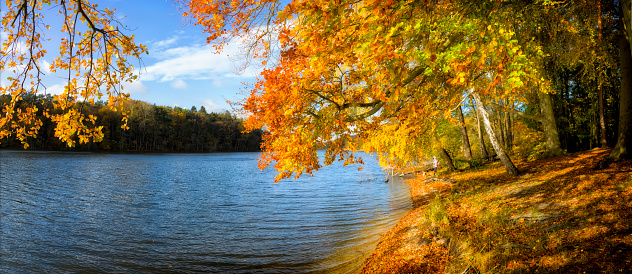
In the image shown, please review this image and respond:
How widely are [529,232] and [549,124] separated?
11.2 meters

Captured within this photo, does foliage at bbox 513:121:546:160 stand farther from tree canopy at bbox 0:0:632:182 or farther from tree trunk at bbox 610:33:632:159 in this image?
tree trunk at bbox 610:33:632:159

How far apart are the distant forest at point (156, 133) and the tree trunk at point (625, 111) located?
6038 cm

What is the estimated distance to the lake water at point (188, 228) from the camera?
8.02 meters


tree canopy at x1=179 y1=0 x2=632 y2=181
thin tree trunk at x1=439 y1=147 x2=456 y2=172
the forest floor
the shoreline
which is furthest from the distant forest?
the forest floor

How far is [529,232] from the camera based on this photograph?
584cm

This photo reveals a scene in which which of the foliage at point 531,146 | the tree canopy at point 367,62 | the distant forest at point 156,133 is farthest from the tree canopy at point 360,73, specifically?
the distant forest at point 156,133

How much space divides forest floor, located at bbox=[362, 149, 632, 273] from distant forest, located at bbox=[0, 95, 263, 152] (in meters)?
57.8

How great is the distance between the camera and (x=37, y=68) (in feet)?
16.2

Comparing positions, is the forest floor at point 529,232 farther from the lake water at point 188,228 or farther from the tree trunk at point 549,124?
the tree trunk at point 549,124


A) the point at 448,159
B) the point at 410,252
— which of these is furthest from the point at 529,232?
the point at 448,159

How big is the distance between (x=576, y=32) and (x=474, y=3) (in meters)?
10.4

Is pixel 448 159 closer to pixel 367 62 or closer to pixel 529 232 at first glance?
pixel 529 232

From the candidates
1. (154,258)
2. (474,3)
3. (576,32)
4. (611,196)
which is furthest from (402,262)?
(576,32)

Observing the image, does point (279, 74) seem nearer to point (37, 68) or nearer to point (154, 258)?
point (37, 68)
